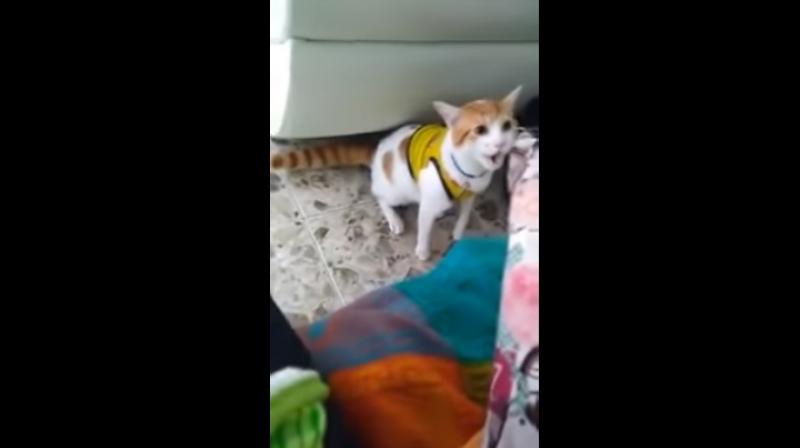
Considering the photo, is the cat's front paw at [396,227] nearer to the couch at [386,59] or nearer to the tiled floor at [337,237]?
the tiled floor at [337,237]

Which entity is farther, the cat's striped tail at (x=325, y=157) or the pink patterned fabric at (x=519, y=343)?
the cat's striped tail at (x=325, y=157)

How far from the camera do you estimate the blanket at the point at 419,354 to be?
2.43 feet

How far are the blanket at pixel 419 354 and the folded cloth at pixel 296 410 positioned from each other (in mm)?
41

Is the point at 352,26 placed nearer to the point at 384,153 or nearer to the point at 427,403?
the point at 384,153

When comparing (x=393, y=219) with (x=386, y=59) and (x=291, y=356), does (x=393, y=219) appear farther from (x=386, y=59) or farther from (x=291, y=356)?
(x=291, y=356)

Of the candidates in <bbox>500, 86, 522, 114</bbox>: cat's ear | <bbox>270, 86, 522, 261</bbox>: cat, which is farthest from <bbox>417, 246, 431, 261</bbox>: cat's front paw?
<bbox>500, 86, 522, 114</bbox>: cat's ear

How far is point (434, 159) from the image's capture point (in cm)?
116

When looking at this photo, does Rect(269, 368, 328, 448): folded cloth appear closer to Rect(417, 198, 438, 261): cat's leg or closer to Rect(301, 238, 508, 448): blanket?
Rect(301, 238, 508, 448): blanket

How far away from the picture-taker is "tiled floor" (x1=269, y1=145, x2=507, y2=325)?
1.11 metres

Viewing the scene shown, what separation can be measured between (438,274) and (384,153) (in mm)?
338

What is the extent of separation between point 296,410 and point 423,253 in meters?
0.55

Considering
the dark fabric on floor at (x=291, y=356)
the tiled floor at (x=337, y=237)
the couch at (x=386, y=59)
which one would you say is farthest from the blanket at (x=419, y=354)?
the couch at (x=386, y=59)

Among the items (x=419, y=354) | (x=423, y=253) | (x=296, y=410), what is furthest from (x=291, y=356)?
(x=423, y=253)
